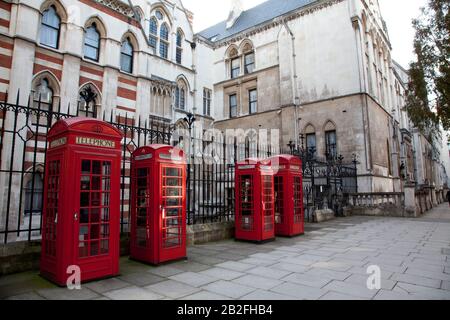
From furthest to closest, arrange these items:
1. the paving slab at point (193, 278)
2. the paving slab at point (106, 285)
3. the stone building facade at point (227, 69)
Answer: the stone building facade at point (227, 69) → the paving slab at point (193, 278) → the paving slab at point (106, 285)

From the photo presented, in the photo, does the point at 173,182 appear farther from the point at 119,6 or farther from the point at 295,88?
the point at 295,88

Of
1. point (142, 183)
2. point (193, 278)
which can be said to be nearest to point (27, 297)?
point (193, 278)

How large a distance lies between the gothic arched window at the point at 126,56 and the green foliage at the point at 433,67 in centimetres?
1595

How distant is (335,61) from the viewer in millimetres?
21516

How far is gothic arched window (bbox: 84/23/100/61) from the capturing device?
1548 cm

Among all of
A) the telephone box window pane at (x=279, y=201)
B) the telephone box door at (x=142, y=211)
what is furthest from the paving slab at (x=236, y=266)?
the telephone box window pane at (x=279, y=201)

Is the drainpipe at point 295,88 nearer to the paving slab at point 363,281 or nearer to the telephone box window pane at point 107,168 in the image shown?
the paving slab at point 363,281

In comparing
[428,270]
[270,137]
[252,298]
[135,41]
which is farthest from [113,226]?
[270,137]

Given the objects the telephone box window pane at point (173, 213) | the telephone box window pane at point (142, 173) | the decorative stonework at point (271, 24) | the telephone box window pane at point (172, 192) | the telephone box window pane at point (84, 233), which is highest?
the decorative stonework at point (271, 24)

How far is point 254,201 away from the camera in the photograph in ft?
25.5

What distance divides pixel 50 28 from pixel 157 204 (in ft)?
44.1

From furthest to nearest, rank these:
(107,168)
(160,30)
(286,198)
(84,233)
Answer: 1. (160,30)
2. (286,198)
3. (107,168)
4. (84,233)

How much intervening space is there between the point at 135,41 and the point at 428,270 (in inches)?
714

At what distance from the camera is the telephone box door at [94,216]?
4.46 m
